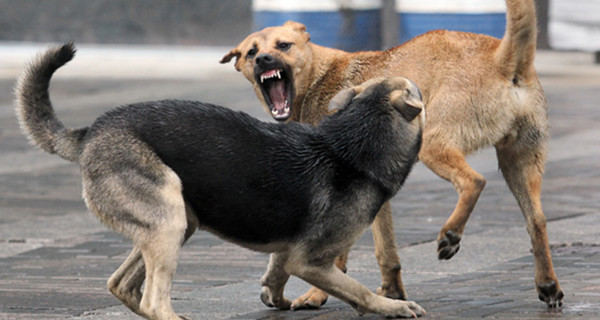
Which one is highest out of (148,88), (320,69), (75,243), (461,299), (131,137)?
(131,137)

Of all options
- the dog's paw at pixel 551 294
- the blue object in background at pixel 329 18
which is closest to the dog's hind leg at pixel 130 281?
the dog's paw at pixel 551 294

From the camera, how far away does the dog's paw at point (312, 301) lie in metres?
6.14

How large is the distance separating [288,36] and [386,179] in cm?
177

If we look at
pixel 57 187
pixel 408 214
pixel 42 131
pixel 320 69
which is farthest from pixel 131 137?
pixel 57 187

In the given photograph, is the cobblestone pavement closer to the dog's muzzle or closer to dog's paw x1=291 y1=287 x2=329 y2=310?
dog's paw x1=291 y1=287 x2=329 y2=310

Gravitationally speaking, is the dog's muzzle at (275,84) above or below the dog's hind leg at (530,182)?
above

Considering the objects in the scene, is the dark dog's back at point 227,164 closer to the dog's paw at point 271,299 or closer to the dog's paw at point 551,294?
Answer: the dog's paw at point 271,299

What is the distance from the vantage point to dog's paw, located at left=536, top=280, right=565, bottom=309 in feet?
19.3

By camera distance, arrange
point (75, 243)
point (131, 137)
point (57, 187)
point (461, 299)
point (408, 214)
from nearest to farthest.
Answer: point (131, 137), point (461, 299), point (75, 243), point (408, 214), point (57, 187)

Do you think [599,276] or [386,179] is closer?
[386,179]

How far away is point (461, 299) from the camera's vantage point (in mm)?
6078

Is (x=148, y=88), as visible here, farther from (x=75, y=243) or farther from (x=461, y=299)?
(x=461, y=299)

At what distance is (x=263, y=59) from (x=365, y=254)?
63.6 inches

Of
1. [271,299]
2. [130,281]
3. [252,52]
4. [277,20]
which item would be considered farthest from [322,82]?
[277,20]
